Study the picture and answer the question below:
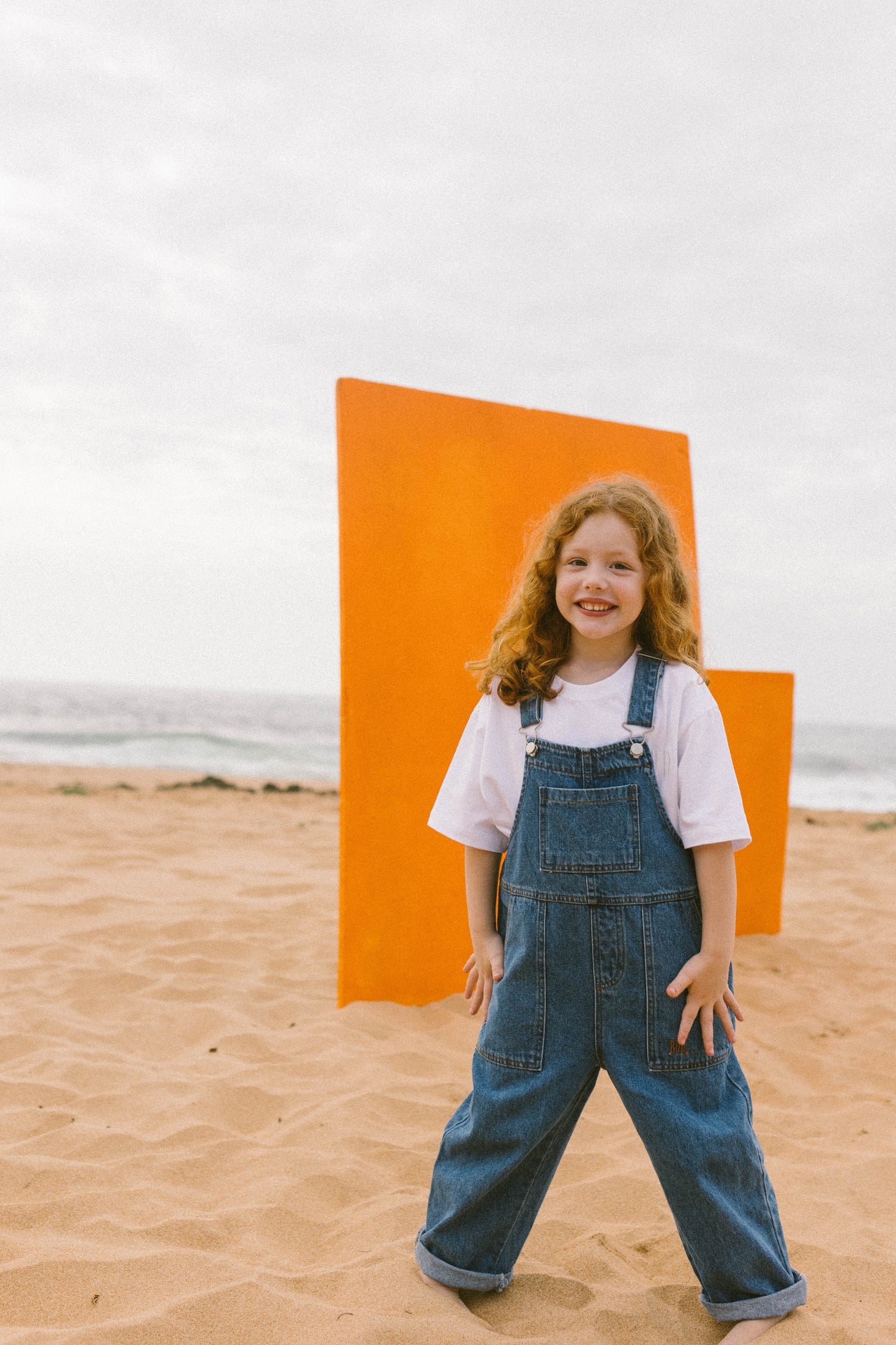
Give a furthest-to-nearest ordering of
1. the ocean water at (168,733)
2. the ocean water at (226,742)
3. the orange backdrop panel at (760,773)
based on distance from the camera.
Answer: the ocean water at (168,733), the ocean water at (226,742), the orange backdrop panel at (760,773)

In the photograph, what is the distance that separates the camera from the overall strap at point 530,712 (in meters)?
1.72

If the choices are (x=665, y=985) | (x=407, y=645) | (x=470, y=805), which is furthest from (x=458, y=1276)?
(x=407, y=645)

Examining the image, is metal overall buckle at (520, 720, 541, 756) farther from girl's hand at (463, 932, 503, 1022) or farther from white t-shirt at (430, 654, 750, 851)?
girl's hand at (463, 932, 503, 1022)

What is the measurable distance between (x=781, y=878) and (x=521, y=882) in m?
3.11

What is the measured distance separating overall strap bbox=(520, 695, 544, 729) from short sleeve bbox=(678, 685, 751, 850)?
9.9 inches

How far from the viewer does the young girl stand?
160 cm

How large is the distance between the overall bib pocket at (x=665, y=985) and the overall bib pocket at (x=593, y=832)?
0.32ft

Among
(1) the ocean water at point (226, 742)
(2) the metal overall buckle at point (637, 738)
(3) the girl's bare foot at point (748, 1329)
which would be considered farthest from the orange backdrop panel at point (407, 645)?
(1) the ocean water at point (226, 742)

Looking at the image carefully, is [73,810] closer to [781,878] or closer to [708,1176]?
[781,878]

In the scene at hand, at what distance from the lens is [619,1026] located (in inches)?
63.1

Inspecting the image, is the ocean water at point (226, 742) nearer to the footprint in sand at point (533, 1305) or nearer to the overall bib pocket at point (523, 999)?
the footprint in sand at point (533, 1305)

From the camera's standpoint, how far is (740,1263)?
1.64m

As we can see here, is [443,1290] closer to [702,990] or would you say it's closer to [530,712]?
[702,990]

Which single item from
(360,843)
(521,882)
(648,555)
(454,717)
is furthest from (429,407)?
(521,882)
